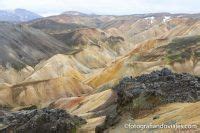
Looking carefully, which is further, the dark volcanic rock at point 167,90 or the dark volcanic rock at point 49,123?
the dark volcanic rock at point 49,123

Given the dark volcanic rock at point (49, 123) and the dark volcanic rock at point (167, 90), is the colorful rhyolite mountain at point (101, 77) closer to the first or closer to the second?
the dark volcanic rock at point (167, 90)

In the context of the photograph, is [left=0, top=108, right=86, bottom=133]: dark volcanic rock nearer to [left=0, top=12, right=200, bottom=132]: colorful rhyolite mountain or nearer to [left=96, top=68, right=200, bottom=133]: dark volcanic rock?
[left=0, top=12, right=200, bottom=132]: colorful rhyolite mountain

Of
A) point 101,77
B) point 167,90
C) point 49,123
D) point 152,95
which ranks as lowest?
point 101,77

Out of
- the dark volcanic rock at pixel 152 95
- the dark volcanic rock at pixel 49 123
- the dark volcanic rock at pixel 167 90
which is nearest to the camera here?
the dark volcanic rock at pixel 152 95

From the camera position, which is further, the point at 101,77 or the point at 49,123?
the point at 101,77

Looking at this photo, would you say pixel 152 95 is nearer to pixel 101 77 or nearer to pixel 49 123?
pixel 49 123

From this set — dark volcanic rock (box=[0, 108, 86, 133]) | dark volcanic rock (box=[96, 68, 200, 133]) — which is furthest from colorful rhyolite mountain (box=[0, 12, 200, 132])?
dark volcanic rock (box=[0, 108, 86, 133])

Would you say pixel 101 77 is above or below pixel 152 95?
below

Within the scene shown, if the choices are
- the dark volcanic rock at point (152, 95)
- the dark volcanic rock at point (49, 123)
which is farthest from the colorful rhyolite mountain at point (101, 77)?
the dark volcanic rock at point (49, 123)

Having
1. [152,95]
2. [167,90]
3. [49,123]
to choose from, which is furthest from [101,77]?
[152,95]

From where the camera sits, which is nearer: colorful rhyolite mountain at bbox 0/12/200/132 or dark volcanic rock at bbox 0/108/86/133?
colorful rhyolite mountain at bbox 0/12/200/132

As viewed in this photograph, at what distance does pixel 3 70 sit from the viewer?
4471 inches

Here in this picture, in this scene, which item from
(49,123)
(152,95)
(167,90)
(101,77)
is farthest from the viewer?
(101,77)

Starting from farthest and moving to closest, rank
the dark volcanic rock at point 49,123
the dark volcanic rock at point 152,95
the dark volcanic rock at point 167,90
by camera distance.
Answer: the dark volcanic rock at point 49,123 → the dark volcanic rock at point 167,90 → the dark volcanic rock at point 152,95
